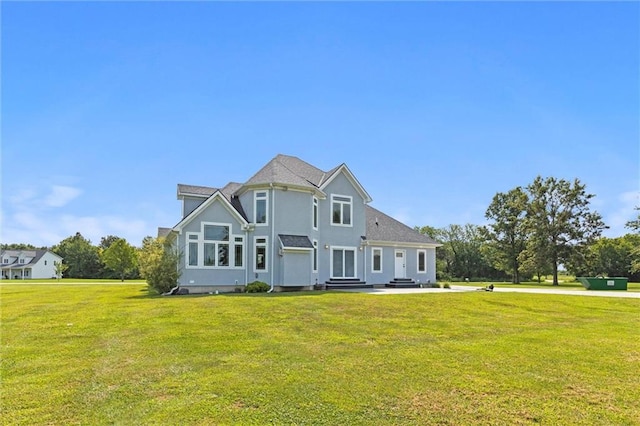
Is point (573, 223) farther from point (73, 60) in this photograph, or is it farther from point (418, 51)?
point (73, 60)

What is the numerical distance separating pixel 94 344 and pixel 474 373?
7552 mm

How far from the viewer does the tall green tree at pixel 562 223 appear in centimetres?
4659

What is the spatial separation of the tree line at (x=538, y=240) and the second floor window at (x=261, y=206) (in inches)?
1426

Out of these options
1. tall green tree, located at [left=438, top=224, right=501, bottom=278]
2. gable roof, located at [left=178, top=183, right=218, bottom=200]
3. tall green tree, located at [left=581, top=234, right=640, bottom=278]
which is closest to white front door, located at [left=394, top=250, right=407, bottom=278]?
gable roof, located at [left=178, top=183, right=218, bottom=200]

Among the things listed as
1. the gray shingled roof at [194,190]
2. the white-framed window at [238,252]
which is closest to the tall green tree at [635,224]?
the white-framed window at [238,252]

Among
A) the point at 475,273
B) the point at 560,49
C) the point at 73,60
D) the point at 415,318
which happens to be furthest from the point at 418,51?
the point at 475,273

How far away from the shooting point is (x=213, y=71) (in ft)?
58.6

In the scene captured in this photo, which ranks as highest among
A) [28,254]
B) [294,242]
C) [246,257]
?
[294,242]

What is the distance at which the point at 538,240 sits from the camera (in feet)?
156

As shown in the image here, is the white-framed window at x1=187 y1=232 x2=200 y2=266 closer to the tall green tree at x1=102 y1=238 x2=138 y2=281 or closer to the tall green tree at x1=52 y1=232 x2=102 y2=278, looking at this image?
the tall green tree at x1=102 y1=238 x2=138 y2=281

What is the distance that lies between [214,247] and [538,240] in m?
38.8

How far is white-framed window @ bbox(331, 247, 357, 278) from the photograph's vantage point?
90.2 feet

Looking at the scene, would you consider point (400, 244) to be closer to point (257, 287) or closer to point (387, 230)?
point (387, 230)

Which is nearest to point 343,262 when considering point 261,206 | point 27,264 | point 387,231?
point 387,231
